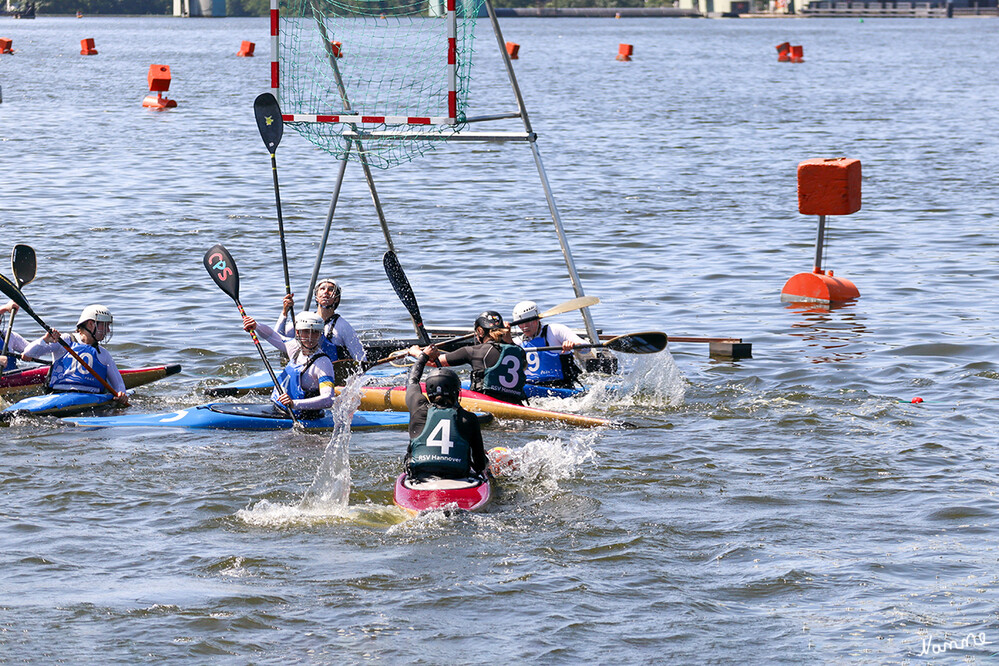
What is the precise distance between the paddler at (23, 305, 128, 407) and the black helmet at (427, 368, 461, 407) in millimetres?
4062

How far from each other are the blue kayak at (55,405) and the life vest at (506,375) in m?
3.63

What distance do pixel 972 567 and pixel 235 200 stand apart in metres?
20.7

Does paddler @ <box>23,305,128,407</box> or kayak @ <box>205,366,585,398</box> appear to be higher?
paddler @ <box>23,305,128,407</box>

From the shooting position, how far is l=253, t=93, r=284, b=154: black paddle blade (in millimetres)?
13203

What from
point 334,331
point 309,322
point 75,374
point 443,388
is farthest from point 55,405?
point 443,388

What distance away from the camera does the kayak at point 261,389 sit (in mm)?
13070

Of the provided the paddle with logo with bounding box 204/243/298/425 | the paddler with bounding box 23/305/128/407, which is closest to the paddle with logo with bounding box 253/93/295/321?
the paddle with logo with bounding box 204/243/298/425

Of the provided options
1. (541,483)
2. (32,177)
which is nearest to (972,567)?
(541,483)

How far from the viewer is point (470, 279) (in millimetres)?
19156

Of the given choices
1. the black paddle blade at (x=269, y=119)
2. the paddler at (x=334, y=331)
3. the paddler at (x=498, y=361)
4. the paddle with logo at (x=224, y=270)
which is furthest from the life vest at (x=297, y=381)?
the black paddle blade at (x=269, y=119)

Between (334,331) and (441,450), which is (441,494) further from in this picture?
(334,331)

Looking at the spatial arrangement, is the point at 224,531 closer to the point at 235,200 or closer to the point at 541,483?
the point at 541,483

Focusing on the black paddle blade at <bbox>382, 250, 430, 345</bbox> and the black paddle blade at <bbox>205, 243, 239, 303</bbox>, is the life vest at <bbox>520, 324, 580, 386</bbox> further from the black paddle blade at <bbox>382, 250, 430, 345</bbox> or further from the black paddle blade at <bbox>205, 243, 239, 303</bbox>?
the black paddle blade at <bbox>205, 243, 239, 303</bbox>

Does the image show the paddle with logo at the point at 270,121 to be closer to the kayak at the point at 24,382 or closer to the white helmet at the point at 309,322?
the white helmet at the point at 309,322
